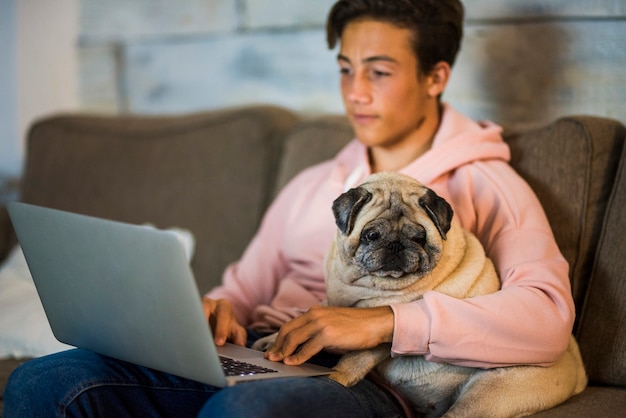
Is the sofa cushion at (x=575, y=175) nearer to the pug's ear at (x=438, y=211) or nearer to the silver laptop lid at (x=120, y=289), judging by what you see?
the pug's ear at (x=438, y=211)

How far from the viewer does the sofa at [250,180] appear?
164 cm

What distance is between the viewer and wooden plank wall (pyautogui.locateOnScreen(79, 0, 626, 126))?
211 centimetres

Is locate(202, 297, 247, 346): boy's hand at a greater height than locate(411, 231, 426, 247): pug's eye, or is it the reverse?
locate(411, 231, 426, 247): pug's eye

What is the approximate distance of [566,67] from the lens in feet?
7.00

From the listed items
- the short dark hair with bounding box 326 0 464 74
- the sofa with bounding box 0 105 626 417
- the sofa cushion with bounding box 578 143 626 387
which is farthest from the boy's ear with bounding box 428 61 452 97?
the sofa cushion with bounding box 578 143 626 387

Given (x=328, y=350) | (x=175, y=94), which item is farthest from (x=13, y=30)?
(x=328, y=350)

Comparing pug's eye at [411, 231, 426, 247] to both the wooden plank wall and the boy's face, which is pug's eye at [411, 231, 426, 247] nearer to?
the boy's face

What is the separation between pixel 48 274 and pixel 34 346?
21.5 inches

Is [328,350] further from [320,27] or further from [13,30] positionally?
[13,30]

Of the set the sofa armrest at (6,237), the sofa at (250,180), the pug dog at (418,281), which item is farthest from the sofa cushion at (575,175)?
the sofa armrest at (6,237)

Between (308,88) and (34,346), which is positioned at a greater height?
(308,88)

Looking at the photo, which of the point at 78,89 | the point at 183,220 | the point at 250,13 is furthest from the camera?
the point at 78,89

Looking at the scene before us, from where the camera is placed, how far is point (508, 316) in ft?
4.60

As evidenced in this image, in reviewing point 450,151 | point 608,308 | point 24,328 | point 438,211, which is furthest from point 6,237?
point 608,308
